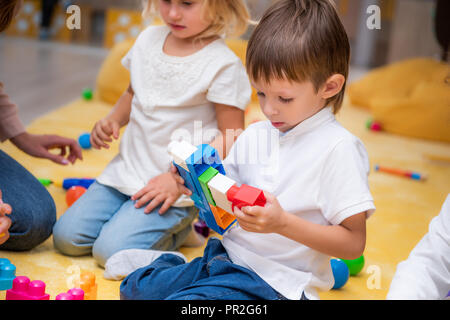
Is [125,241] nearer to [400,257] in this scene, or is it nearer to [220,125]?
[220,125]

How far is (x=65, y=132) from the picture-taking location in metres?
1.84

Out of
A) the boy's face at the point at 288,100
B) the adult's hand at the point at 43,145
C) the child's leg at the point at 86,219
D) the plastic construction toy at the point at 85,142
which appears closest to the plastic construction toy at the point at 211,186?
the boy's face at the point at 288,100

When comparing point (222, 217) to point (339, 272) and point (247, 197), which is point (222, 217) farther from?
point (339, 272)

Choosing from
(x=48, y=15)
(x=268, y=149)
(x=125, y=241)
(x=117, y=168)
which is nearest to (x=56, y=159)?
(x=117, y=168)

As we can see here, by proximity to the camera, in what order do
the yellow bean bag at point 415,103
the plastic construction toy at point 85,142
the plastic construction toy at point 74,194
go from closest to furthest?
1. the plastic construction toy at point 74,194
2. the plastic construction toy at point 85,142
3. the yellow bean bag at point 415,103

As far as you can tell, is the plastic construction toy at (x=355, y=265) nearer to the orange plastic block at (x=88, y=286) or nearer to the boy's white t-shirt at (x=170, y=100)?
the boy's white t-shirt at (x=170, y=100)

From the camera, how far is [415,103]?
2268 millimetres

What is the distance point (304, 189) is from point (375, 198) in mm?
788

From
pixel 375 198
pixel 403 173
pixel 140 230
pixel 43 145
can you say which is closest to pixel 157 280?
pixel 140 230

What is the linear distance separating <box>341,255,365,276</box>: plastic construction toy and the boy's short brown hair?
0.44 meters

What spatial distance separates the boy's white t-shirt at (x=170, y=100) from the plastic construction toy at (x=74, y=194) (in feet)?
0.46

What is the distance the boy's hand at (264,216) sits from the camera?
703 mm

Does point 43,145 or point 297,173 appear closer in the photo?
point 297,173
